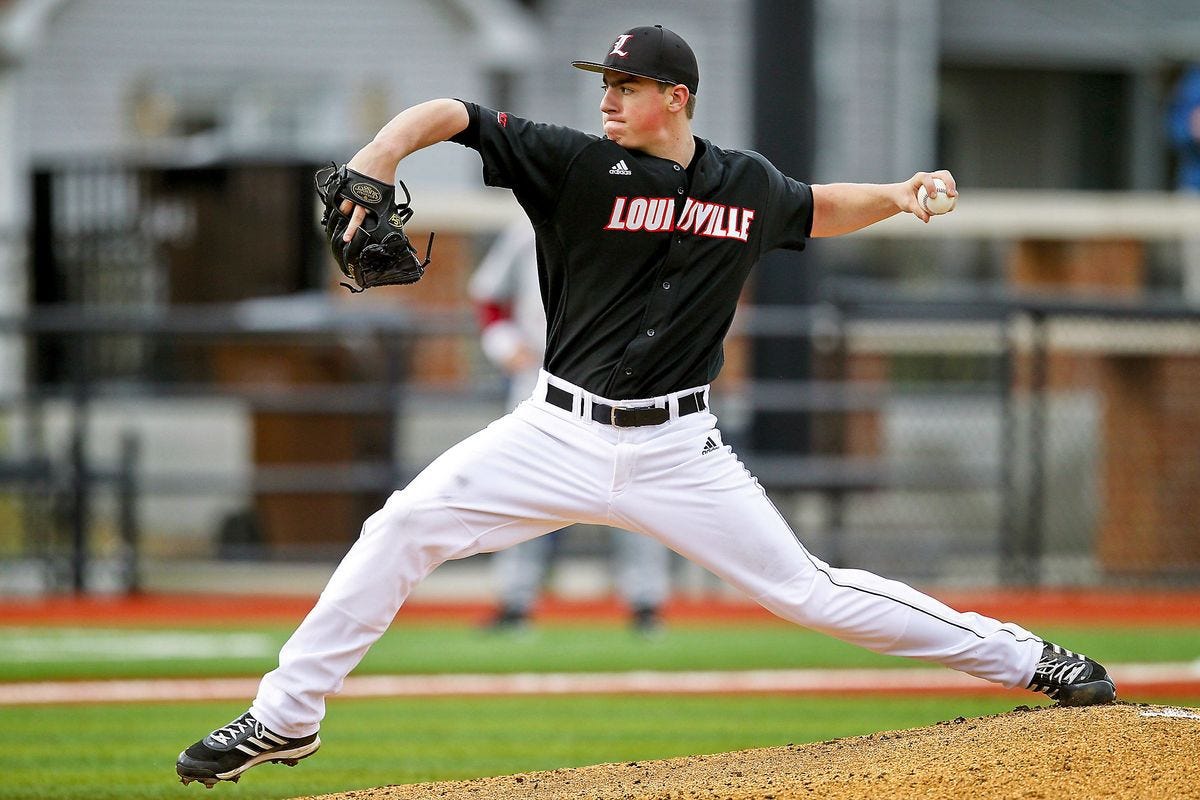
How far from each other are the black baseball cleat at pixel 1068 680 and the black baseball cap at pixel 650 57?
6.95ft

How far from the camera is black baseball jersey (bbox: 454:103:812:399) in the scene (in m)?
4.51

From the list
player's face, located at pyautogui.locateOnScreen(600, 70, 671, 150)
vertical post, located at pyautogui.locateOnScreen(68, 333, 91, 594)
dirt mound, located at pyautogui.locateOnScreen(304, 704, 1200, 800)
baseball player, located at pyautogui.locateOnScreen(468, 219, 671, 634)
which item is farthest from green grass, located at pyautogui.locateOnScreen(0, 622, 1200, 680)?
player's face, located at pyautogui.locateOnScreen(600, 70, 671, 150)

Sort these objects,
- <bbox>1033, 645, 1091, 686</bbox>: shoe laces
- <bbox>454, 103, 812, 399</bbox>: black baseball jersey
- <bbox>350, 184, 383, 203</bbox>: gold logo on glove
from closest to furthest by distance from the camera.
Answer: <bbox>350, 184, 383, 203</bbox>: gold logo on glove → <bbox>454, 103, 812, 399</bbox>: black baseball jersey → <bbox>1033, 645, 1091, 686</bbox>: shoe laces

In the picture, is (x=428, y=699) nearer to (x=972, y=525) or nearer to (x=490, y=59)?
(x=972, y=525)

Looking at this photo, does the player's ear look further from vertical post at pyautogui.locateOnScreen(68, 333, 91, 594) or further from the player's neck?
vertical post at pyautogui.locateOnScreen(68, 333, 91, 594)

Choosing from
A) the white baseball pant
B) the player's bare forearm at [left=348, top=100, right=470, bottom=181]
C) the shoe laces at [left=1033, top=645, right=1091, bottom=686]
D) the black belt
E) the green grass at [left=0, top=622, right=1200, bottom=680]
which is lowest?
the green grass at [left=0, top=622, right=1200, bottom=680]

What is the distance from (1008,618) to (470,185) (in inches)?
462

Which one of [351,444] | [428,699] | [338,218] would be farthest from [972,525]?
[338,218]

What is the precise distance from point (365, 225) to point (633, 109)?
3.04 ft

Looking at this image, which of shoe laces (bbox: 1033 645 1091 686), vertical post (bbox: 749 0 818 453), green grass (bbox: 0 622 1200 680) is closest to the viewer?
shoe laces (bbox: 1033 645 1091 686)

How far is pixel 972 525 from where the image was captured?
12.5 metres

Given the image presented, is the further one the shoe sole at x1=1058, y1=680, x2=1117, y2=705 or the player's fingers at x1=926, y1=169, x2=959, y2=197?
the shoe sole at x1=1058, y1=680, x2=1117, y2=705

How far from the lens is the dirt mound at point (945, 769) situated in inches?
166

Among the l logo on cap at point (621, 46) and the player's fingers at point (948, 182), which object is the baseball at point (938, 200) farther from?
the l logo on cap at point (621, 46)
